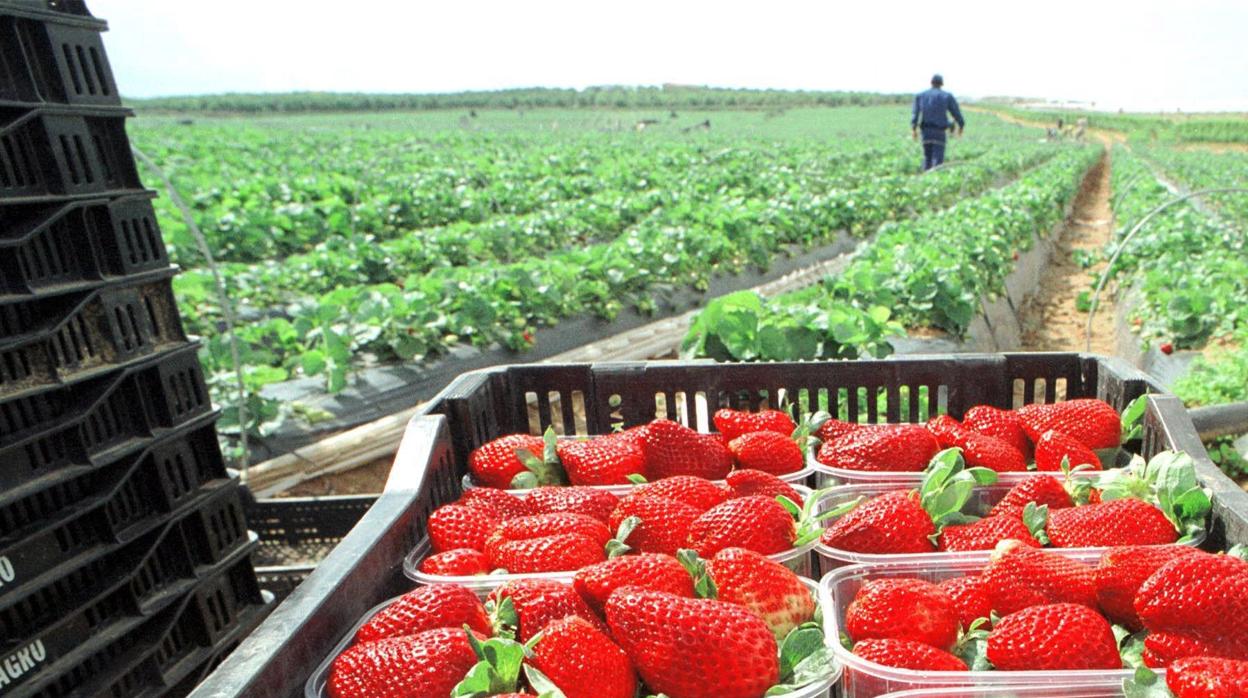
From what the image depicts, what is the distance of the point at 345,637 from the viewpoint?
57.2 inches

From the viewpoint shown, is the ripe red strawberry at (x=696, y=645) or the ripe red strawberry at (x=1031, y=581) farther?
the ripe red strawberry at (x=1031, y=581)

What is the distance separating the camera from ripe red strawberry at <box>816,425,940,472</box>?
197cm

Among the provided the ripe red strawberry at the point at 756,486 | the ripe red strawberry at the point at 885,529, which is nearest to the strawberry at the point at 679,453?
the ripe red strawberry at the point at 756,486

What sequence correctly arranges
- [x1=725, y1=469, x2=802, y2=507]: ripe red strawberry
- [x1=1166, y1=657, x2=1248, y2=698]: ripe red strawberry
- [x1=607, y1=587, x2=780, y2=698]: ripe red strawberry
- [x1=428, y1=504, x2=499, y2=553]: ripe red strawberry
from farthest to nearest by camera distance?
1. [x1=725, y1=469, x2=802, y2=507]: ripe red strawberry
2. [x1=428, y1=504, x2=499, y2=553]: ripe red strawberry
3. [x1=607, y1=587, x2=780, y2=698]: ripe red strawberry
4. [x1=1166, y1=657, x2=1248, y2=698]: ripe red strawberry

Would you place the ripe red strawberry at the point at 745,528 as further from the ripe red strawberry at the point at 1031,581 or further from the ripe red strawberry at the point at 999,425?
the ripe red strawberry at the point at 999,425

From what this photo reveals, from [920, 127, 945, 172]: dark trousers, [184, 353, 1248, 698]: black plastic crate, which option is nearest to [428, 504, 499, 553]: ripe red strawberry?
[184, 353, 1248, 698]: black plastic crate

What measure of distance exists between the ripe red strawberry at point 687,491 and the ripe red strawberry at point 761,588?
0.31 m

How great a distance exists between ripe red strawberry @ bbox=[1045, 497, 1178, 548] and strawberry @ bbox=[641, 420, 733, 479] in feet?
2.30

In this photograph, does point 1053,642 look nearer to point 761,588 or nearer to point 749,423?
point 761,588

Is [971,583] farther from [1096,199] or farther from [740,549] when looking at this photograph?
[1096,199]

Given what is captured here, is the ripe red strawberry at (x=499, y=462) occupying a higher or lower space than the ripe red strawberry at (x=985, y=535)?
higher

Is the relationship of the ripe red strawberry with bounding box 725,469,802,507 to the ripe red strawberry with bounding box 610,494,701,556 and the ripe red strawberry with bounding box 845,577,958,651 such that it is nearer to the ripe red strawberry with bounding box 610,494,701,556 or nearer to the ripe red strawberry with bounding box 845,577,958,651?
the ripe red strawberry with bounding box 610,494,701,556

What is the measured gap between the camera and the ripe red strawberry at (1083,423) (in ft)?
6.73

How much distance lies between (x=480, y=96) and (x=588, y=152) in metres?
68.2
